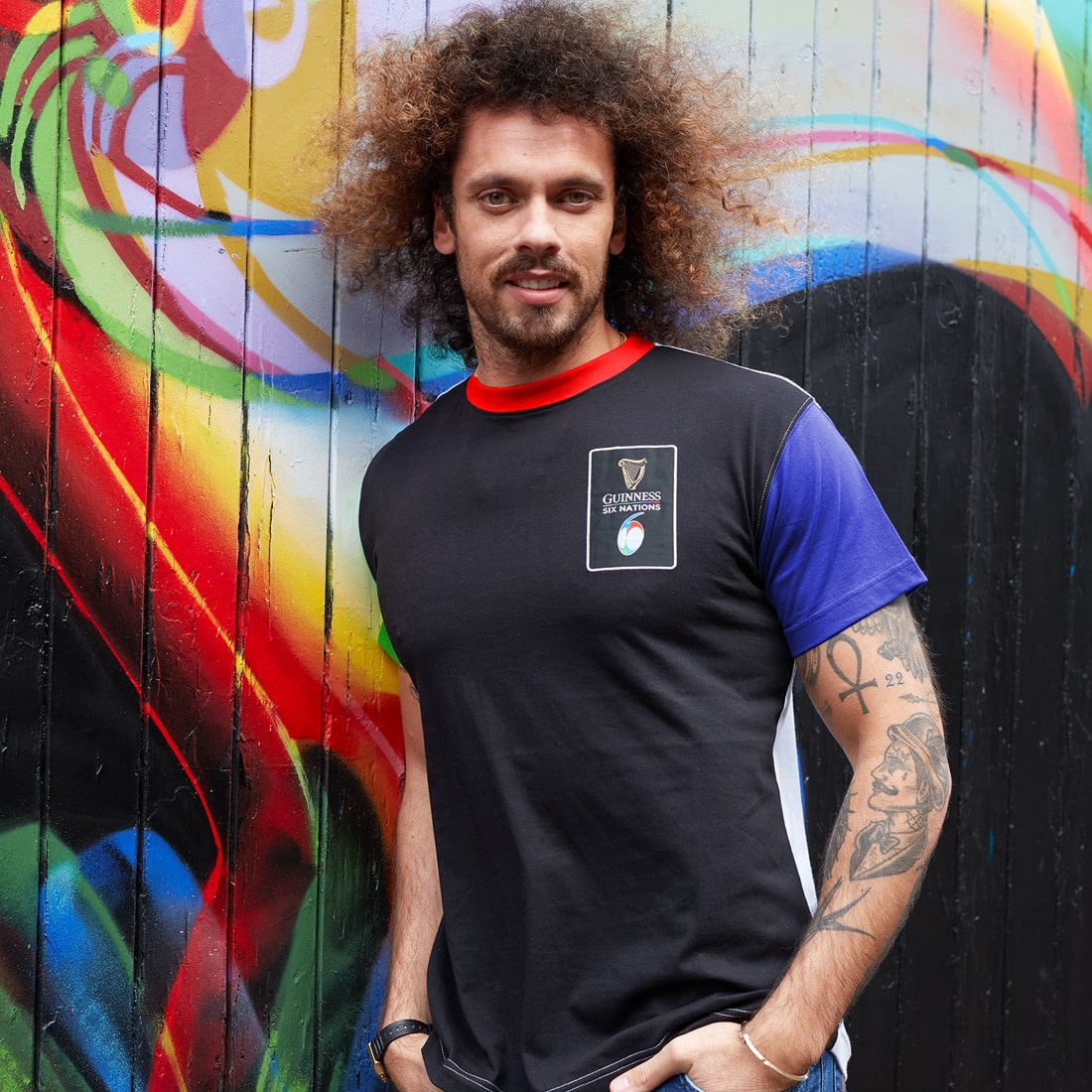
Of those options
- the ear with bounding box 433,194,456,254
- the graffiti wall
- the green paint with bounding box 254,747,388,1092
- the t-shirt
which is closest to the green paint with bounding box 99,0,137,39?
the graffiti wall

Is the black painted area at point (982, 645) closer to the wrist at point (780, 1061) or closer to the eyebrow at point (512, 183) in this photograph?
the eyebrow at point (512, 183)

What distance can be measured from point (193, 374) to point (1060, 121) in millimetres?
2260

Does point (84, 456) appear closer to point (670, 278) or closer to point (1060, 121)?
point (670, 278)

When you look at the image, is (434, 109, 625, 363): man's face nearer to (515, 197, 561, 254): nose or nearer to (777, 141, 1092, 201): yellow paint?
(515, 197, 561, 254): nose

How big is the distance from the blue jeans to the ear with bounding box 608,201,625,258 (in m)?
1.40

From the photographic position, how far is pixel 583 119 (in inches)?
85.7

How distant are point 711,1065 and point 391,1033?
71 centimetres

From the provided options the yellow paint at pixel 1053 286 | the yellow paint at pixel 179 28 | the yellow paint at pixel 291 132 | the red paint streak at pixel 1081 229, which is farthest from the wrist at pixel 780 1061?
the red paint streak at pixel 1081 229

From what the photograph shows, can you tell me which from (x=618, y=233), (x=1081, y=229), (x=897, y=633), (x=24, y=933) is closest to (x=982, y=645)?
(x=1081, y=229)

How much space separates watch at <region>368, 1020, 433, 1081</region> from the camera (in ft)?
7.32

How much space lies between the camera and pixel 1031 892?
3.21 m

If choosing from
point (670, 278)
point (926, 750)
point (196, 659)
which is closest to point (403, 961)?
point (196, 659)

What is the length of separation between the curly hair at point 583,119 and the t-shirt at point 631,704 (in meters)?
0.41

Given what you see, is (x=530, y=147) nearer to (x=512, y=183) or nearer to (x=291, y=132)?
(x=512, y=183)
